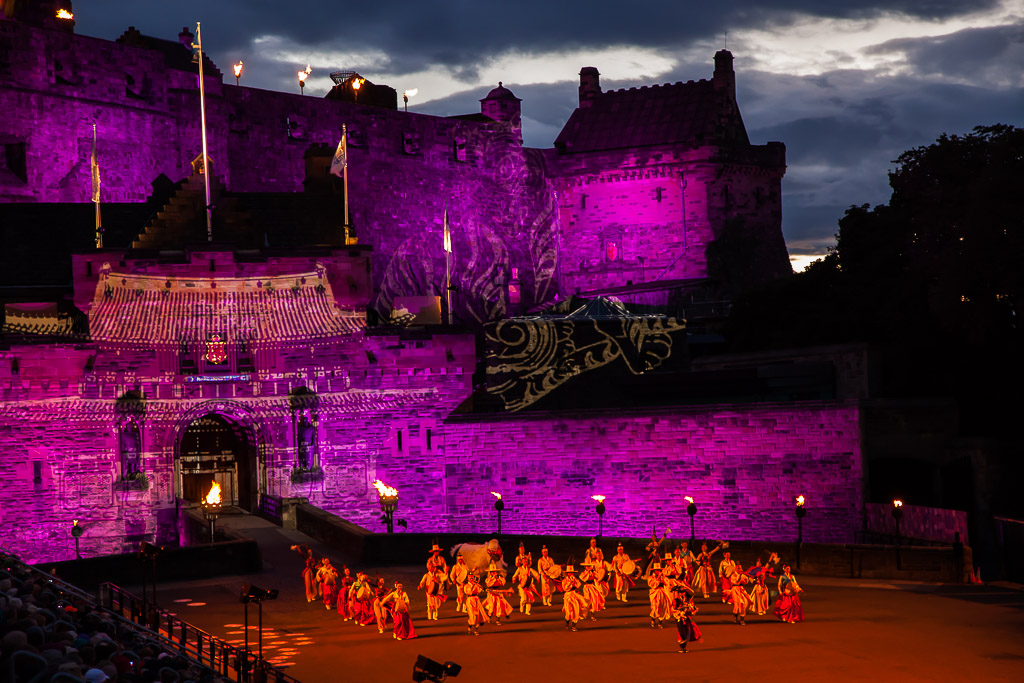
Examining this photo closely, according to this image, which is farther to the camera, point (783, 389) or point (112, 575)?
point (783, 389)

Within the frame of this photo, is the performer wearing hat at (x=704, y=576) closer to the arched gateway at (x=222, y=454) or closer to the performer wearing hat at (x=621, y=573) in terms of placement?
the performer wearing hat at (x=621, y=573)

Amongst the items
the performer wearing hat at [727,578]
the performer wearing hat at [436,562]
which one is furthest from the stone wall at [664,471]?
the performer wearing hat at [436,562]

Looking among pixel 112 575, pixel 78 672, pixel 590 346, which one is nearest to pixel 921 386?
pixel 590 346

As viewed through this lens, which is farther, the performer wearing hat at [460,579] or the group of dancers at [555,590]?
the performer wearing hat at [460,579]

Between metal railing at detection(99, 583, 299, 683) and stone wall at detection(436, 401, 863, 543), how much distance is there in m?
15.3

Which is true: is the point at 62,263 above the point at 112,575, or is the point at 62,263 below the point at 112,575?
above

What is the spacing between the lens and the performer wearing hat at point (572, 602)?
2666 centimetres

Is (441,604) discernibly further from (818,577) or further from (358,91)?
(358,91)

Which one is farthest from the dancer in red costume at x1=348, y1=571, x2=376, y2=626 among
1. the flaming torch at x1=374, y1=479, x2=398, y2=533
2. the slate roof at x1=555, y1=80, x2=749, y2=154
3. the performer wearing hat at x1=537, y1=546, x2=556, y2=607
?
the slate roof at x1=555, y1=80, x2=749, y2=154

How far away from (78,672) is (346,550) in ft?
66.8

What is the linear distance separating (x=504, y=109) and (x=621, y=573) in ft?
130

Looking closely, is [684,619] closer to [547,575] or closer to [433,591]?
[547,575]

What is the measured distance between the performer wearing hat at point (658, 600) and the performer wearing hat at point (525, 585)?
274cm

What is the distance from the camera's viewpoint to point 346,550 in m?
33.8
